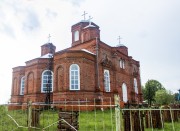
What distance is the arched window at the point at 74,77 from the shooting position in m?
19.8

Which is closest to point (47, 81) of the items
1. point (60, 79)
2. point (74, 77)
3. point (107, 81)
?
point (60, 79)

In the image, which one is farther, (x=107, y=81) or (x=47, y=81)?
(x=107, y=81)

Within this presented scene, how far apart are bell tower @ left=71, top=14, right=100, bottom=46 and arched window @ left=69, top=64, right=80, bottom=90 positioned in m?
6.32

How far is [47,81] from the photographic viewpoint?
2253 centimetres

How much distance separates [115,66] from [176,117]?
1172cm

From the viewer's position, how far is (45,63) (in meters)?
22.7

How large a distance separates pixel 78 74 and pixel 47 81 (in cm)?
435

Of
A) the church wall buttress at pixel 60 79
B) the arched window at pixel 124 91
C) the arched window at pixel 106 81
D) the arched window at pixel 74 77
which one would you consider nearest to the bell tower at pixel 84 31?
the arched window at pixel 106 81

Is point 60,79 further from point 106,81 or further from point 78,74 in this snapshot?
point 106,81

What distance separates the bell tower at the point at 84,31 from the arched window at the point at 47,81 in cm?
636

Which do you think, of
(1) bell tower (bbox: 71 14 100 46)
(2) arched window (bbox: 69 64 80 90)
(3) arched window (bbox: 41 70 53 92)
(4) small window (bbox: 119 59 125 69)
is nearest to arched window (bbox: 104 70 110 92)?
(2) arched window (bbox: 69 64 80 90)

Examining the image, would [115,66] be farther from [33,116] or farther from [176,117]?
[33,116]

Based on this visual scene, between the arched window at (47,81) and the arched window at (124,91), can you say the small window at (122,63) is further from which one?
the arched window at (47,81)

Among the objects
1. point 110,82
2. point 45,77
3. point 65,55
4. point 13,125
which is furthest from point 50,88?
point 13,125
